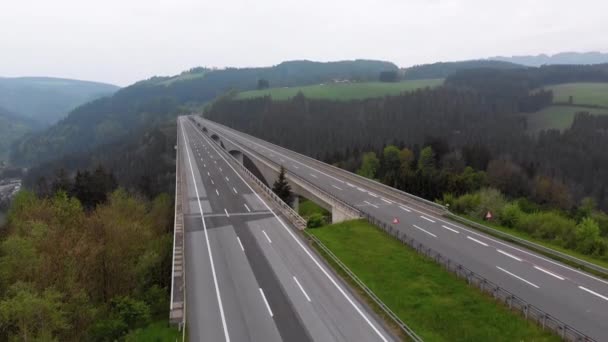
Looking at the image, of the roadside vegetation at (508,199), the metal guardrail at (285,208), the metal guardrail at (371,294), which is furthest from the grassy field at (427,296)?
the roadside vegetation at (508,199)

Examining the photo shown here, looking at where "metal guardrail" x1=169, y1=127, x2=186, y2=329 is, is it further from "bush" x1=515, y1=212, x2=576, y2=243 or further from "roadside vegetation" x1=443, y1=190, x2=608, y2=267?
"bush" x1=515, y1=212, x2=576, y2=243

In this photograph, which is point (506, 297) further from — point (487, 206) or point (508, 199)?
point (508, 199)

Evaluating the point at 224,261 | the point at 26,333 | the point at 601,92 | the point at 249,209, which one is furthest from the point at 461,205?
the point at 601,92

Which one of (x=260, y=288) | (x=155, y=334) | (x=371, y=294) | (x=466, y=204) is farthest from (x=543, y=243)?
(x=155, y=334)

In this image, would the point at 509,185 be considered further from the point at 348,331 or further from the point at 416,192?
the point at 348,331

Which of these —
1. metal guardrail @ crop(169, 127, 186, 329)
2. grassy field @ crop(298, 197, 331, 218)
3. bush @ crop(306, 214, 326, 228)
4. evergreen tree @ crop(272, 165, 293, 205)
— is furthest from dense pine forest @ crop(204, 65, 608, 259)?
metal guardrail @ crop(169, 127, 186, 329)

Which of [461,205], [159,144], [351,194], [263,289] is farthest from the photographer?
[159,144]
